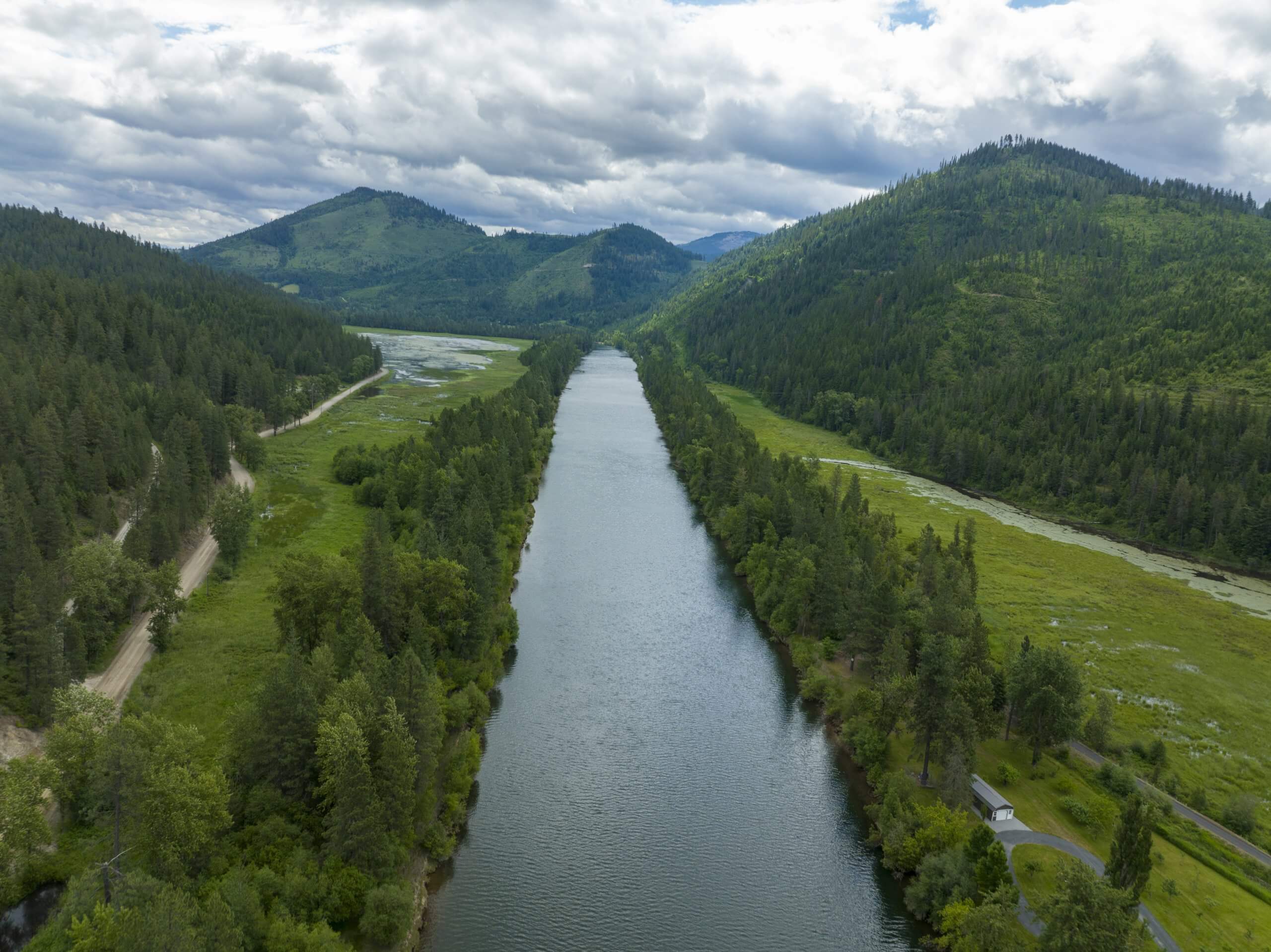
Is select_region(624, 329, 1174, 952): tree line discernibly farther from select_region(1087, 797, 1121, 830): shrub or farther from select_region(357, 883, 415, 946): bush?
select_region(357, 883, 415, 946): bush

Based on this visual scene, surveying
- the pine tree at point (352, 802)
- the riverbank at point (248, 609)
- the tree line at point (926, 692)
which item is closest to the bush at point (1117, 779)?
the tree line at point (926, 692)

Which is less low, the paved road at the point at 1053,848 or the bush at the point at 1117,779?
the bush at the point at 1117,779

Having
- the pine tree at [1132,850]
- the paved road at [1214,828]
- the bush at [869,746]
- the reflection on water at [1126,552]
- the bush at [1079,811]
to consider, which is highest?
the reflection on water at [1126,552]

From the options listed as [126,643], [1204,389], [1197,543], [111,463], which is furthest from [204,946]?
[1204,389]

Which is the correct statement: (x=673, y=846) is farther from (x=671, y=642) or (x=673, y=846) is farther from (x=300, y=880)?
(x=671, y=642)

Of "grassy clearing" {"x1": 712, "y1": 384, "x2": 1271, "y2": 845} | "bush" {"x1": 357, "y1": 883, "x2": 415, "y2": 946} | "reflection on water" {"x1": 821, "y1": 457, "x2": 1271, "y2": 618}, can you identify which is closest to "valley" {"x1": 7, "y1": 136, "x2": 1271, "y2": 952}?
"bush" {"x1": 357, "y1": 883, "x2": 415, "y2": 946}

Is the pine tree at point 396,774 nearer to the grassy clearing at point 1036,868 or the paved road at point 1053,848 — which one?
the paved road at point 1053,848
